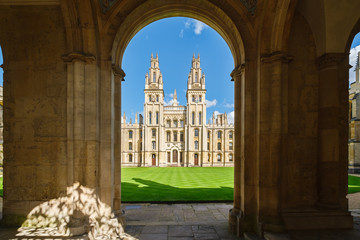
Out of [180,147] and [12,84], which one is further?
[180,147]

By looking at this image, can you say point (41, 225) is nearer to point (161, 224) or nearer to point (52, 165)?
Answer: point (52, 165)

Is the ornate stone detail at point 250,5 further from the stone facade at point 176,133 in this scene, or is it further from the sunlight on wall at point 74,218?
the stone facade at point 176,133

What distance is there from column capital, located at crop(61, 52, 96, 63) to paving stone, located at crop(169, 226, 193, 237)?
4925mm

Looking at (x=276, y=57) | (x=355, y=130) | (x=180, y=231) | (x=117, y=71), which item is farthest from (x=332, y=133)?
(x=355, y=130)

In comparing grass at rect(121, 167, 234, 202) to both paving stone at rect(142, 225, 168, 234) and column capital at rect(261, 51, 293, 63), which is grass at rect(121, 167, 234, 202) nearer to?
paving stone at rect(142, 225, 168, 234)

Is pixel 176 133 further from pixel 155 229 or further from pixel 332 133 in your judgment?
pixel 332 133

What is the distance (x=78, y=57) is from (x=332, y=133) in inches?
264

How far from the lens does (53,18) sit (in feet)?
15.5

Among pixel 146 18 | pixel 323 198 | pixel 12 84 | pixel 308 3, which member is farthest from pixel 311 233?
pixel 12 84

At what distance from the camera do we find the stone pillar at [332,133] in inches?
177

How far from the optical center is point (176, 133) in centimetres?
4869

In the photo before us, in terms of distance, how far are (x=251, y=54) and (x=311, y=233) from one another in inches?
183

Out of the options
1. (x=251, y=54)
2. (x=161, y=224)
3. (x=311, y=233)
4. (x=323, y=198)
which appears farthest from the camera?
(x=161, y=224)

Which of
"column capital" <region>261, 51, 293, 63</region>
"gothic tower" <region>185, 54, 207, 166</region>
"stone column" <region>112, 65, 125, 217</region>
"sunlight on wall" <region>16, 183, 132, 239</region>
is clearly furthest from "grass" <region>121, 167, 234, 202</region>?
"gothic tower" <region>185, 54, 207, 166</region>
